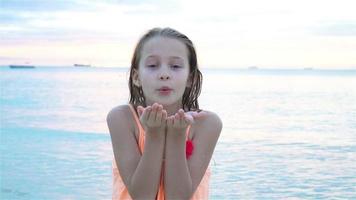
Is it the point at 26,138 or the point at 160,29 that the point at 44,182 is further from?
the point at 160,29

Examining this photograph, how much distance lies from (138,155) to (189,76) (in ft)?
1.34

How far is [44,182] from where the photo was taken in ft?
22.7

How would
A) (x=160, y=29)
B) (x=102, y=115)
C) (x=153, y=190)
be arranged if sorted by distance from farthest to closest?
(x=102, y=115) < (x=160, y=29) < (x=153, y=190)

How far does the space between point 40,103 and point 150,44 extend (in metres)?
14.5

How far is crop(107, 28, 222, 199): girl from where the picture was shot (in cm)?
215

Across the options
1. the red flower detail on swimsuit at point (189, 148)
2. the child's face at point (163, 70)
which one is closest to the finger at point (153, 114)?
the child's face at point (163, 70)

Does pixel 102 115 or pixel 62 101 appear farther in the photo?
pixel 62 101

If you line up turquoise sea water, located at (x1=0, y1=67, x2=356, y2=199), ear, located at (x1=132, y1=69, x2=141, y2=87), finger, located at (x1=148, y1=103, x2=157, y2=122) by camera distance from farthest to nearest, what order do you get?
turquoise sea water, located at (x1=0, y1=67, x2=356, y2=199) → ear, located at (x1=132, y1=69, x2=141, y2=87) → finger, located at (x1=148, y1=103, x2=157, y2=122)

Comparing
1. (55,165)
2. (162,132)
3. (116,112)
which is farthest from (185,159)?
(55,165)

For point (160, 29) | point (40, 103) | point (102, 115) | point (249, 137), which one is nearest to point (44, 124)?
point (102, 115)

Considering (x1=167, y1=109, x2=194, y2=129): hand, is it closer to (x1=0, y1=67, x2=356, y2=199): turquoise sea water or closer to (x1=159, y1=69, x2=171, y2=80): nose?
(x1=159, y1=69, x2=171, y2=80): nose

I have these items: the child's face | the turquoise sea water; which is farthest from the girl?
the turquoise sea water

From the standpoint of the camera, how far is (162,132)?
2.14 m

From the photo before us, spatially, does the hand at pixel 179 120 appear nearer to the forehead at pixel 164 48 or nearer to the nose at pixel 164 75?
the nose at pixel 164 75
